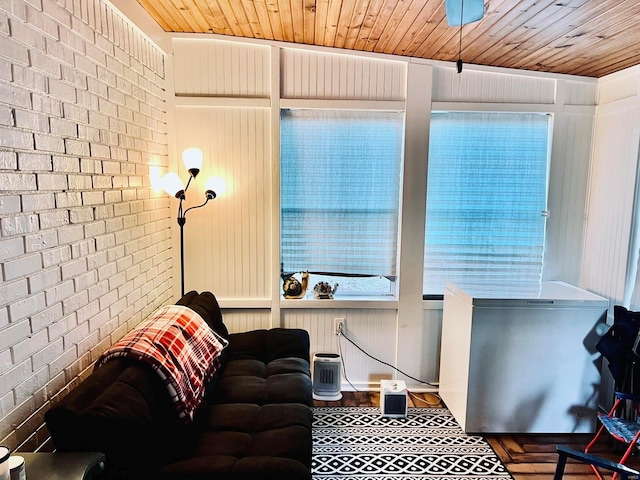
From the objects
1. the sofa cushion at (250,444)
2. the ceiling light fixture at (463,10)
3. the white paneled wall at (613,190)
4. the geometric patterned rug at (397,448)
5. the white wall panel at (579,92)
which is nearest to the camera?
the sofa cushion at (250,444)

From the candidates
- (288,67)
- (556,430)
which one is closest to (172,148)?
(288,67)

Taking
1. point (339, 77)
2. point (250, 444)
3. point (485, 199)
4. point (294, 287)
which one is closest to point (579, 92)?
point (485, 199)

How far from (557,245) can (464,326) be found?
1.17 metres

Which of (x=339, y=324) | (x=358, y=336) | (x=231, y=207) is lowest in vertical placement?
(x=358, y=336)

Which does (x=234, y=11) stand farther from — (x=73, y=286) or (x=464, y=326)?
(x=464, y=326)

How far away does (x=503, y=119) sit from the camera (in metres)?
3.04

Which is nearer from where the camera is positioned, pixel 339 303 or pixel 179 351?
pixel 179 351

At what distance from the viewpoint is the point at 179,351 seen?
1897 mm

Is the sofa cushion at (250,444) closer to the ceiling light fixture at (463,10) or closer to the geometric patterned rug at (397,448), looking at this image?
the geometric patterned rug at (397,448)

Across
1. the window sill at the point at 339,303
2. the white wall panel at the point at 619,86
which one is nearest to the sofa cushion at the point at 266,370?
the window sill at the point at 339,303

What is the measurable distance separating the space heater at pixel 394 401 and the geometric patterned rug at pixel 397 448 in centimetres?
4

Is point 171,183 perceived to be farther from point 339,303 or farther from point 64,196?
point 339,303

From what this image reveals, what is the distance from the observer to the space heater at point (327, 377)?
2973 millimetres

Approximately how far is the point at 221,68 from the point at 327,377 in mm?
2381
